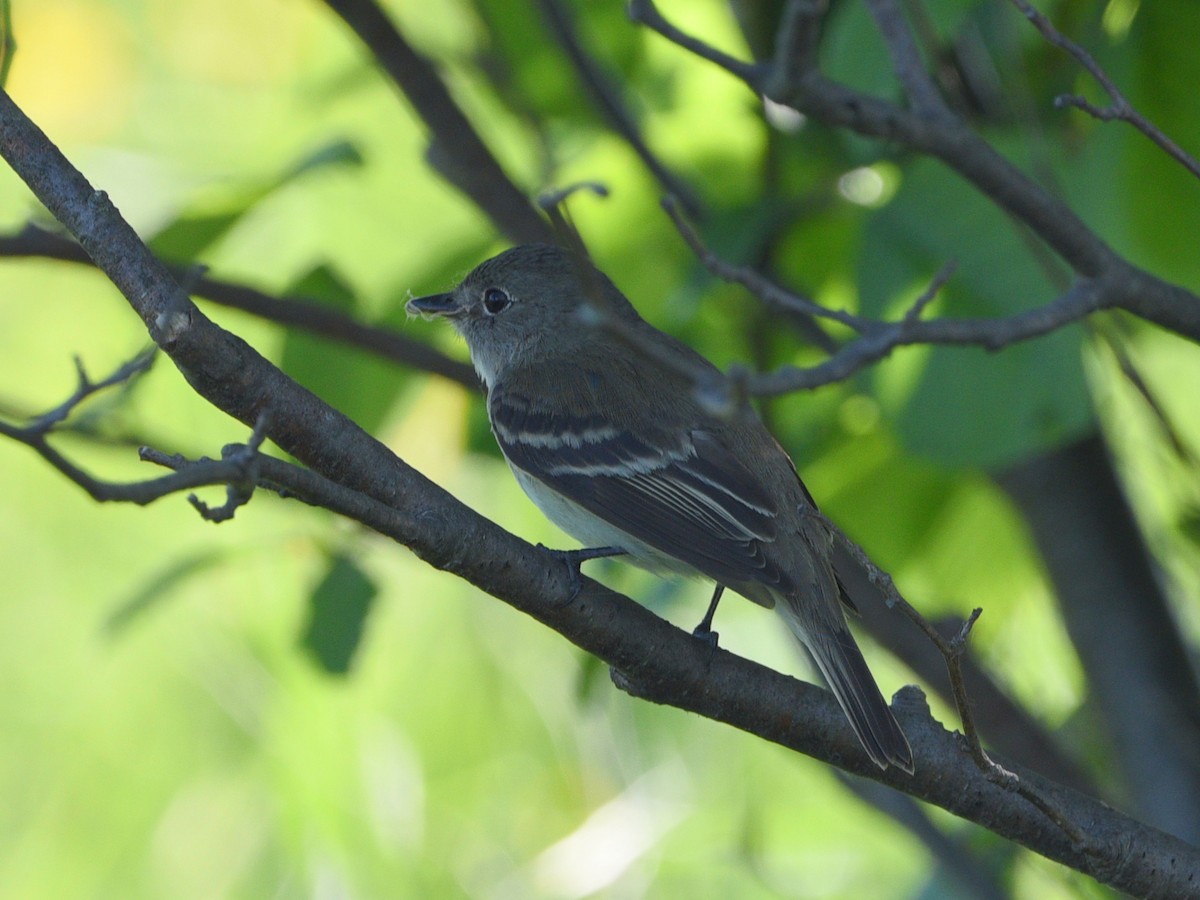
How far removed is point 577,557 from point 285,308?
86 cm

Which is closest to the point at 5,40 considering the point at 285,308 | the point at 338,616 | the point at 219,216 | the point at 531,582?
the point at 219,216

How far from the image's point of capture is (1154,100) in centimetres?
283

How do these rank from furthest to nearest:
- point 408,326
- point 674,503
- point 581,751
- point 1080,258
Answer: point 581,751 < point 408,326 < point 674,503 < point 1080,258

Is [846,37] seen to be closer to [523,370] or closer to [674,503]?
[674,503]

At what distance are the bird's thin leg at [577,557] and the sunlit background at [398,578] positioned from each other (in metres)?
0.42

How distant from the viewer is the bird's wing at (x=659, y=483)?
10.2 ft

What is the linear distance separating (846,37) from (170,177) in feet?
11.2

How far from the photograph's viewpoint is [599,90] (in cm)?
351

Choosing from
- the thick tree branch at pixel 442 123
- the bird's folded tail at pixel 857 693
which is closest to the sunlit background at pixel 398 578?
the thick tree branch at pixel 442 123

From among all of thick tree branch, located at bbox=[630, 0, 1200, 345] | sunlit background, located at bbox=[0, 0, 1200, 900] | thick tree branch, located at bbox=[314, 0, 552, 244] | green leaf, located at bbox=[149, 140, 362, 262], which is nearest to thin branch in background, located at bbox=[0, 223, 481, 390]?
green leaf, located at bbox=[149, 140, 362, 262]

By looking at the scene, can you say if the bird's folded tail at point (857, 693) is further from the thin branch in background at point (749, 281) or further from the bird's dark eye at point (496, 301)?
the bird's dark eye at point (496, 301)

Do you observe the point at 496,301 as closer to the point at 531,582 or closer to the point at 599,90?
the point at 599,90

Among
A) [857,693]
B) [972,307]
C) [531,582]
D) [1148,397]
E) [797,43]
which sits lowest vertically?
[531,582]

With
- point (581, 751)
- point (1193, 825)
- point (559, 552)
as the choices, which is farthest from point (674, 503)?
point (581, 751)
